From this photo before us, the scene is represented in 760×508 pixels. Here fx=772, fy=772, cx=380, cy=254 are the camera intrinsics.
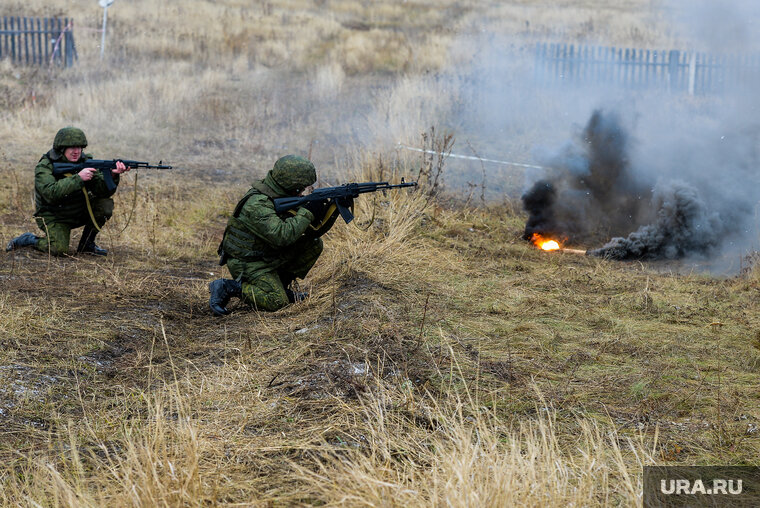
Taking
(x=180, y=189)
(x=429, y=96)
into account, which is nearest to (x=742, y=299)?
(x=180, y=189)

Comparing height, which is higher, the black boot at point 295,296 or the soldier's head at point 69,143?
the soldier's head at point 69,143

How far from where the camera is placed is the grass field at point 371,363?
3066mm

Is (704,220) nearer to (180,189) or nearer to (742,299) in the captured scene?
(742,299)

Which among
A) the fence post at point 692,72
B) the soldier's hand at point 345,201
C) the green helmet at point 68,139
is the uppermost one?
the fence post at point 692,72

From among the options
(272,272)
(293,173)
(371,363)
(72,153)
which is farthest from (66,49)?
(371,363)

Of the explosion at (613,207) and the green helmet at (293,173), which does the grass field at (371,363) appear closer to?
the explosion at (613,207)

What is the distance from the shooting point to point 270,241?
5.89 meters

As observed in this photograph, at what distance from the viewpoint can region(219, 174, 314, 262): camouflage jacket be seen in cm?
580

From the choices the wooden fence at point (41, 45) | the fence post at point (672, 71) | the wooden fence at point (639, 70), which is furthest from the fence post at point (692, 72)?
the wooden fence at point (41, 45)

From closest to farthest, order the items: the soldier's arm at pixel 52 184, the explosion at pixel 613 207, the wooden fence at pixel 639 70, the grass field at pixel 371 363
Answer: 1. the grass field at pixel 371 363
2. the soldier's arm at pixel 52 184
3. the explosion at pixel 613 207
4. the wooden fence at pixel 639 70

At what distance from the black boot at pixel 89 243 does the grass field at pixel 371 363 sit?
0.18m

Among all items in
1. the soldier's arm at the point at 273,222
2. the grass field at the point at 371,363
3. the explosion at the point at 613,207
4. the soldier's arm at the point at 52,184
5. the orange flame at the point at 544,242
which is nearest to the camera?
the grass field at the point at 371,363

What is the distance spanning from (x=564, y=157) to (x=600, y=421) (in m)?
7.01

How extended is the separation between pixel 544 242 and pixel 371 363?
496 cm
